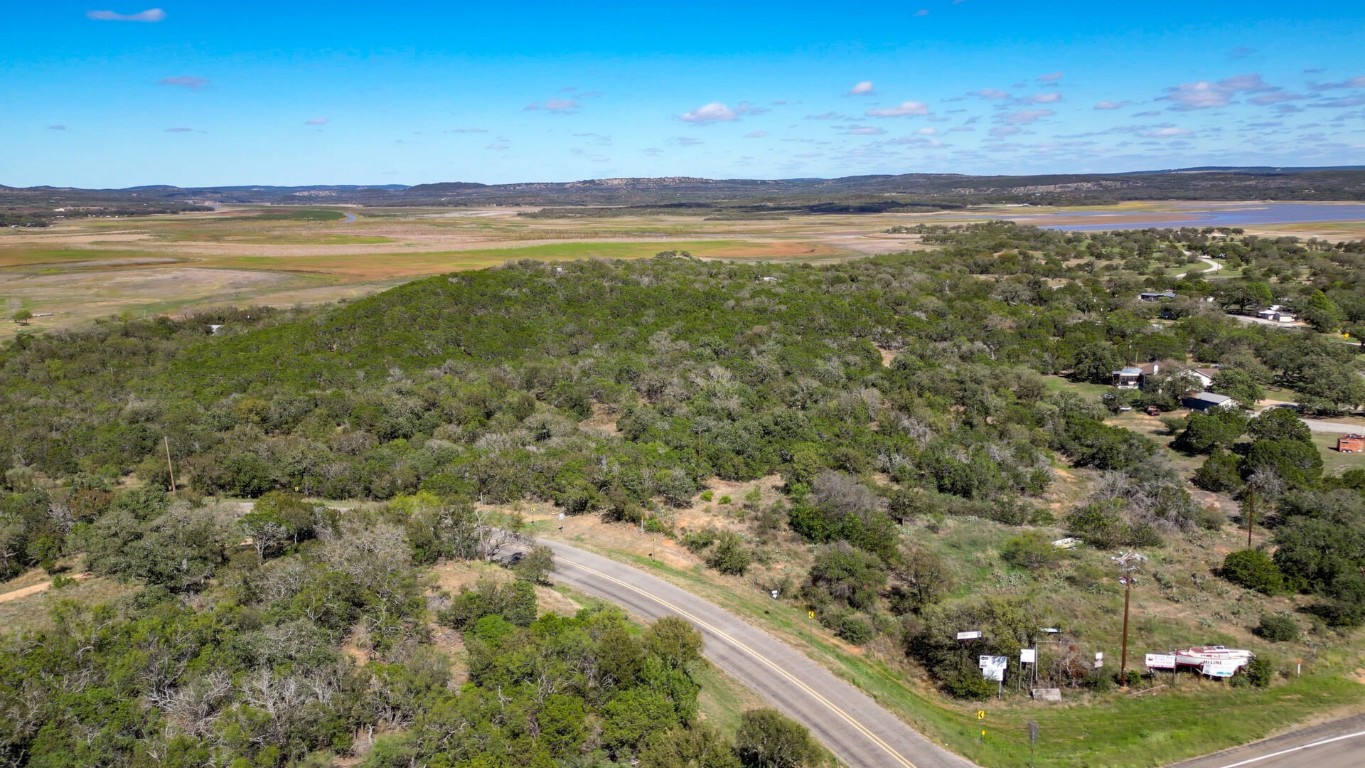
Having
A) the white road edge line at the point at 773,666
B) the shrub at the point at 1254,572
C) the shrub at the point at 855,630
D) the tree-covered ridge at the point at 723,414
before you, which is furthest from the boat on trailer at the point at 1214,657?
the white road edge line at the point at 773,666

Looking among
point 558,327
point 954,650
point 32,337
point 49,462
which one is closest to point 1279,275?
point 558,327

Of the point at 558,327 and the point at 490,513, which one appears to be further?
the point at 558,327

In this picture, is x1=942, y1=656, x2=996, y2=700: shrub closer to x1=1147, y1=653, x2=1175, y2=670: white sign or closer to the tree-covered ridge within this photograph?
the tree-covered ridge

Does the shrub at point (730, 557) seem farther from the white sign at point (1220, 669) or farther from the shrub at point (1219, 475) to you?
the shrub at point (1219, 475)

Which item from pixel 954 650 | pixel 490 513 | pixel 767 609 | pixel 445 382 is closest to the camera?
pixel 954 650

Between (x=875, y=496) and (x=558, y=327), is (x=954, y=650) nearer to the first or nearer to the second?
(x=875, y=496)

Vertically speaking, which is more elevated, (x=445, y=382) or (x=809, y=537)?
(x=445, y=382)
